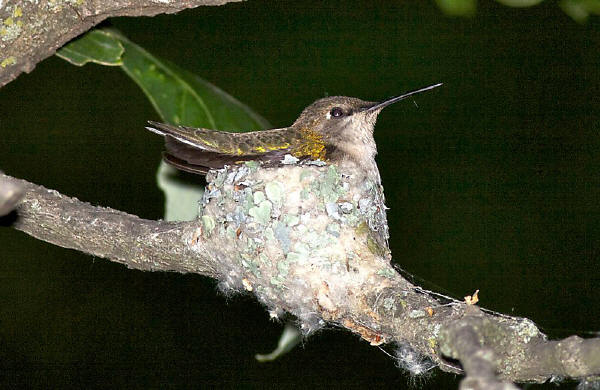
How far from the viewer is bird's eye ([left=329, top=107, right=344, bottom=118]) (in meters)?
4.51

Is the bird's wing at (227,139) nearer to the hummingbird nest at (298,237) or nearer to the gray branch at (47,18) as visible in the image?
the hummingbird nest at (298,237)

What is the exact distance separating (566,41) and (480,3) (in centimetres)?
71

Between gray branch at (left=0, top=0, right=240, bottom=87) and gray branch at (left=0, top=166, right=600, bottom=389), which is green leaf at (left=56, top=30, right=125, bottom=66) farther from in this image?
gray branch at (left=0, top=166, right=600, bottom=389)

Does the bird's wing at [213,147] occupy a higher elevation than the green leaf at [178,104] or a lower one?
lower

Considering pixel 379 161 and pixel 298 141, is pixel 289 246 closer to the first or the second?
pixel 298 141

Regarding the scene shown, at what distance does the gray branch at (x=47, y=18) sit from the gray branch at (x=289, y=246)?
1.66ft

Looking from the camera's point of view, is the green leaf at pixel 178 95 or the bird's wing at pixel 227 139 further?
the green leaf at pixel 178 95

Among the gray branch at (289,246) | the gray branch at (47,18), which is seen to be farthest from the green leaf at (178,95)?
the gray branch at (47,18)

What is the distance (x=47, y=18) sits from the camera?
329 centimetres

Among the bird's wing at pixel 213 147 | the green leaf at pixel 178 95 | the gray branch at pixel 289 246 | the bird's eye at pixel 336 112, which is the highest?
the bird's eye at pixel 336 112

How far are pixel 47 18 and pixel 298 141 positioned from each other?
1387 mm

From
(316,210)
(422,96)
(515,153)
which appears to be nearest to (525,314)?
(515,153)

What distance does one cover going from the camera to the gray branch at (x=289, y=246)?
2.87 meters

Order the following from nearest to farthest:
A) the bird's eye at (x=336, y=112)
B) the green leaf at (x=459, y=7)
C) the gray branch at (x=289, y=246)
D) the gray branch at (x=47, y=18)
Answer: the gray branch at (x=289, y=246), the green leaf at (x=459, y=7), the gray branch at (x=47, y=18), the bird's eye at (x=336, y=112)
